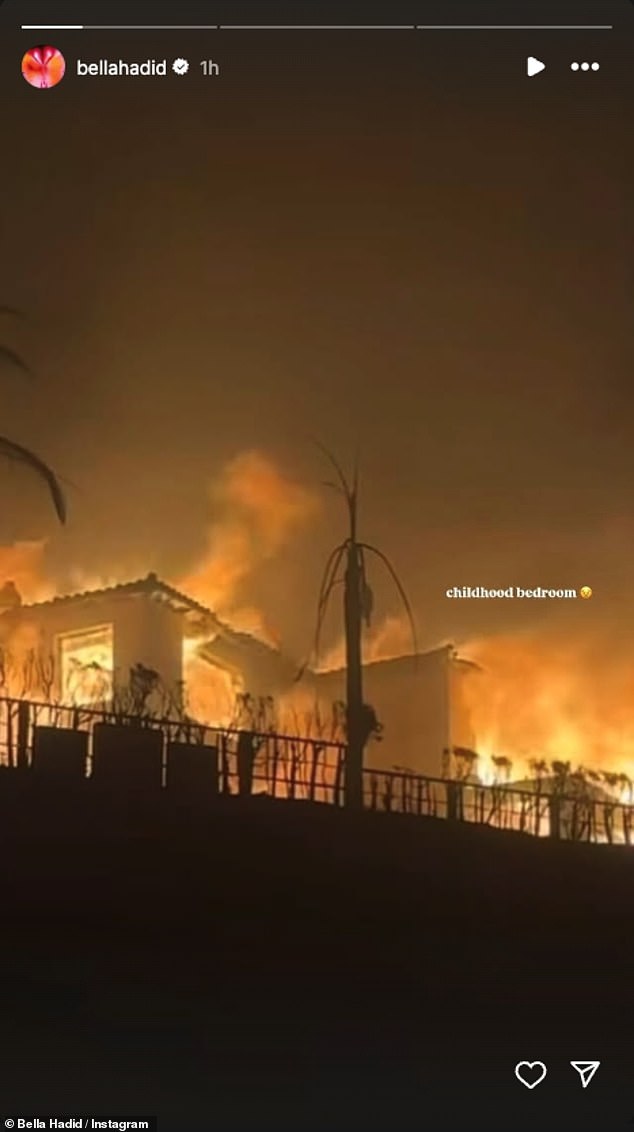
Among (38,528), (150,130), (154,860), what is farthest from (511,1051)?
(150,130)

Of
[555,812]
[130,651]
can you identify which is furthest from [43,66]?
[555,812]

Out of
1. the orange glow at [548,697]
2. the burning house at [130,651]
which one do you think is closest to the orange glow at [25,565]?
the burning house at [130,651]

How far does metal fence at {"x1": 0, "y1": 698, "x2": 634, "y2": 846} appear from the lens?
1.31 meters

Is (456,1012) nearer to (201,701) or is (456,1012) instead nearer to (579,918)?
(579,918)

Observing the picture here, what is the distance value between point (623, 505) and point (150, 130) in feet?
1.69

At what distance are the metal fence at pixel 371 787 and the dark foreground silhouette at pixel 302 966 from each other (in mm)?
14

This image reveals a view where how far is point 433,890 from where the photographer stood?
4.25ft

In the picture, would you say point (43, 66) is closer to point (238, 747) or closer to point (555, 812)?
point (238, 747)

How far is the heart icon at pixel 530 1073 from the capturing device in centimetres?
126

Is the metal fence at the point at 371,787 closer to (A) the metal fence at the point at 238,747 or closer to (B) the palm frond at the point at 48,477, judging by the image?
(A) the metal fence at the point at 238,747

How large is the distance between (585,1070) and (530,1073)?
0.04m

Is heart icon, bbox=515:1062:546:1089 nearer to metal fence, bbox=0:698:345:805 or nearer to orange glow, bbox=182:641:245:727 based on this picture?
metal fence, bbox=0:698:345:805

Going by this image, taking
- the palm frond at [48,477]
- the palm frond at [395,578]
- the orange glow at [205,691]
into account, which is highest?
the palm frond at [48,477]

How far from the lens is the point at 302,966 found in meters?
1.28
